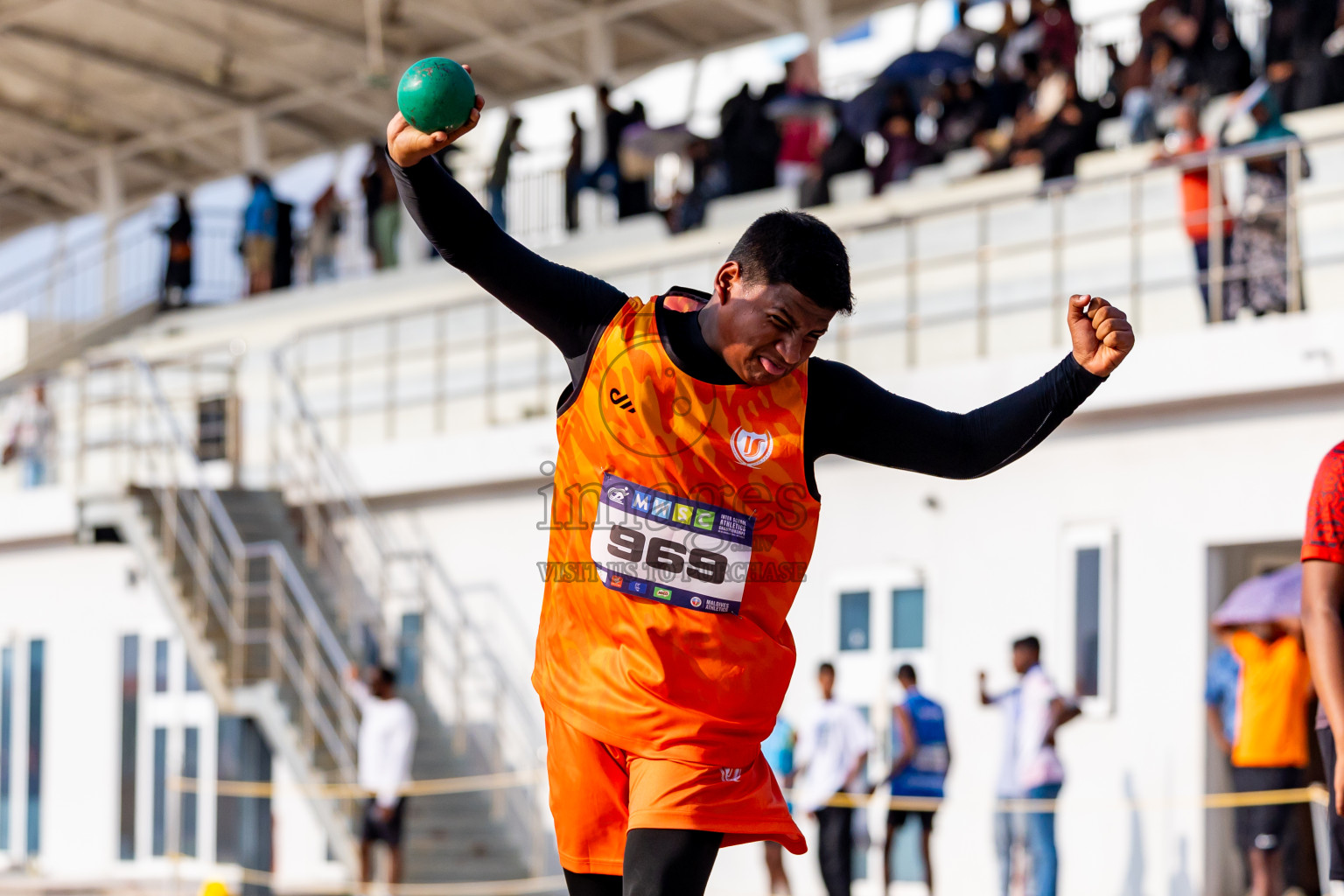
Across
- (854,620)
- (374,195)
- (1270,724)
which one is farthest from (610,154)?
(1270,724)

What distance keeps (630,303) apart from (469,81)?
0.53 meters

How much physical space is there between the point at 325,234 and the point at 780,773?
14165 millimetres

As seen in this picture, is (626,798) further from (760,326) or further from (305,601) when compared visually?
(305,601)

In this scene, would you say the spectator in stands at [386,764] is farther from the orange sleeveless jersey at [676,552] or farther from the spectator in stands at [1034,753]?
the orange sleeveless jersey at [676,552]

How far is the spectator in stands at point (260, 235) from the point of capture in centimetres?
2359

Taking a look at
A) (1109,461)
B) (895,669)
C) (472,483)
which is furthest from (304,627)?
(1109,461)

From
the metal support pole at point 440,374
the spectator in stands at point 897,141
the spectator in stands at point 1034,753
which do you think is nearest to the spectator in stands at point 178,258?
the metal support pole at point 440,374

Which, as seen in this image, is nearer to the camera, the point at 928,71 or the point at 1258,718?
the point at 1258,718

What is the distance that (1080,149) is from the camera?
1420 centimetres

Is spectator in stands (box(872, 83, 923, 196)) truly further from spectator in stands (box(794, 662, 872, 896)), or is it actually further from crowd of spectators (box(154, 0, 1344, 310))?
spectator in stands (box(794, 662, 872, 896))

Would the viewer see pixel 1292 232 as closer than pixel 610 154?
Yes

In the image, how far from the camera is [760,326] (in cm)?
345

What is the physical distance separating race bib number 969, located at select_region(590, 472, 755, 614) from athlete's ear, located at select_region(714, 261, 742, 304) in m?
0.39

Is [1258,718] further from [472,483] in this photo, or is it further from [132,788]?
[132,788]
